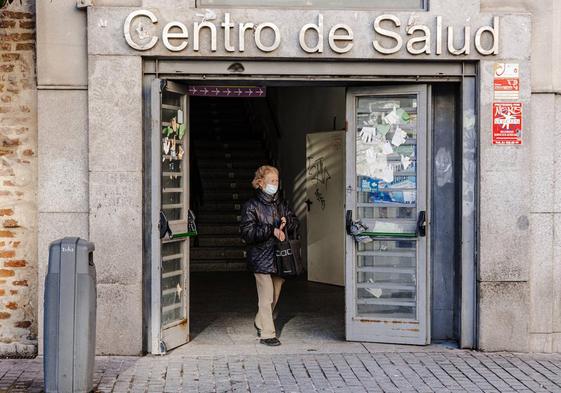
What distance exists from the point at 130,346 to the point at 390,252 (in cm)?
276

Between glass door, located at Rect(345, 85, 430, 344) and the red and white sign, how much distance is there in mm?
718

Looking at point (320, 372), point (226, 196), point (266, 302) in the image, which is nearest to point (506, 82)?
point (266, 302)

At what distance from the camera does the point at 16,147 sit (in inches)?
388

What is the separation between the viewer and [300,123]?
Answer: 56.6 feet

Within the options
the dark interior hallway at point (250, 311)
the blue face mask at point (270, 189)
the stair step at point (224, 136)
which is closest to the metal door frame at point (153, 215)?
the dark interior hallway at point (250, 311)

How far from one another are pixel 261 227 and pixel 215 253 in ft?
23.2

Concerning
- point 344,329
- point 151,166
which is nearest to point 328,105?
point 344,329

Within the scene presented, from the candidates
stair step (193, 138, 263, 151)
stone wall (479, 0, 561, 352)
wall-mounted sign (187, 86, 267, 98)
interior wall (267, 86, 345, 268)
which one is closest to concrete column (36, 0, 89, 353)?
wall-mounted sign (187, 86, 267, 98)

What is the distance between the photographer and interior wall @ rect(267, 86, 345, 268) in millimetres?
15328

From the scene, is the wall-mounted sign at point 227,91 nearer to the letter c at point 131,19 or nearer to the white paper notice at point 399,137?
the letter c at point 131,19

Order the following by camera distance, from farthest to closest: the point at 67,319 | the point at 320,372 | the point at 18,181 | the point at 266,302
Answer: the point at 266,302, the point at 18,181, the point at 320,372, the point at 67,319

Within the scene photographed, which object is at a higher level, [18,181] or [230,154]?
[230,154]

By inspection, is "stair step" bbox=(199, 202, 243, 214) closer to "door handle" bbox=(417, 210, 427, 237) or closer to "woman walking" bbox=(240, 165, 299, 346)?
"woman walking" bbox=(240, 165, 299, 346)

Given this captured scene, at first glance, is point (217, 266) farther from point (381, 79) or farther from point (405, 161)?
point (381, 79)
